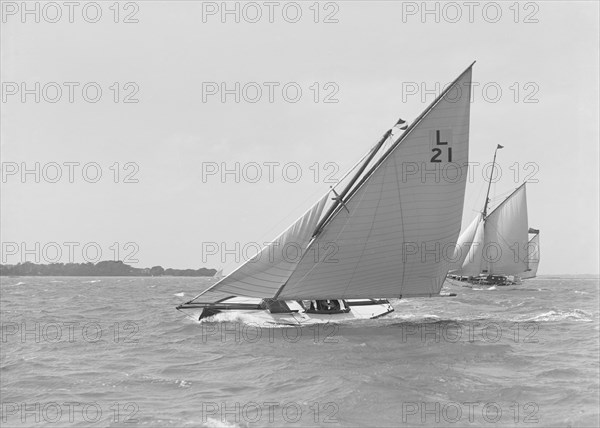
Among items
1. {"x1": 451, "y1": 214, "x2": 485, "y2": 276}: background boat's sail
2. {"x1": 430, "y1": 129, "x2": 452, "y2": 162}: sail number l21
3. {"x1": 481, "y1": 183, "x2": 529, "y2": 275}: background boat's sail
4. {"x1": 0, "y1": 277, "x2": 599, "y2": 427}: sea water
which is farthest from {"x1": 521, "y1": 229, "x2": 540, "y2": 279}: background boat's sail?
{"x1": 430, "y1": 129, "x2": 452, "y2": 162}: sail number l21

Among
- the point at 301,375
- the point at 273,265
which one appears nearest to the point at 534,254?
the point at 273,265

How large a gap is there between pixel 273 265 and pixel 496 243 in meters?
60.4

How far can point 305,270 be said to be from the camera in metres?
29.6

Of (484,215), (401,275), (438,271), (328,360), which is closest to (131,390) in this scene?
(328,360)

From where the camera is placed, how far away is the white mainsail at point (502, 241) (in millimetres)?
80500

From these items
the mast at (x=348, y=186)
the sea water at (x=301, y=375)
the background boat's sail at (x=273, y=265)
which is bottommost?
the sea water at (x=301, y=375)

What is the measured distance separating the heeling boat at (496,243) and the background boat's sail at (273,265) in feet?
171

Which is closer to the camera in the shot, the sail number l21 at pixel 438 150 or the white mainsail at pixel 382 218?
the white mainsail at pixel 382 218

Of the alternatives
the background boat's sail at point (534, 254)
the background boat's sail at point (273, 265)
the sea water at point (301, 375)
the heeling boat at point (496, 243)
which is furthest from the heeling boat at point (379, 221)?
the background boat's sail at point (534, 254)

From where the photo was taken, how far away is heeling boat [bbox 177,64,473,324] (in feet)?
96.6

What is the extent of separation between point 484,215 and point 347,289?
184 ft

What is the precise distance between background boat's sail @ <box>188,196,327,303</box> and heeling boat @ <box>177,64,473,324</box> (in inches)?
1.9

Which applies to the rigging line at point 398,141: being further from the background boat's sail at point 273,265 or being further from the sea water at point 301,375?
the sea water at point 301,375

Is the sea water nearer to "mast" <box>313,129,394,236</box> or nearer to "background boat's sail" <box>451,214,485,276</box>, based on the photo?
"mast" <box>313,129,394,236</box>
